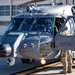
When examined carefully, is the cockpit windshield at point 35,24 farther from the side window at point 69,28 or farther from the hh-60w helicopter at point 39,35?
the side window at point 69,28

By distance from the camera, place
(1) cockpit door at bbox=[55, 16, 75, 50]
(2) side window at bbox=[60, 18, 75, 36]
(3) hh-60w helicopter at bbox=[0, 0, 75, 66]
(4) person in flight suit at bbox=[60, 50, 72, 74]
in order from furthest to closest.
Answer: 1. (4) person in flight suit at bbox=[60, 50, 72, 74]
2. (2) side window at bbox=[60, 18, 75, 36]
3. (3) hh-60w helicopter at bbox=[0, 0, 75, 66]
4. (1) cockpit door at bbox=[55, 16, 75, 50]

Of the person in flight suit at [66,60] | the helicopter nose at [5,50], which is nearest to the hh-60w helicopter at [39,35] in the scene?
the helicopter nose at [5,50]

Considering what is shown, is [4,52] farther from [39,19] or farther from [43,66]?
[43,66]


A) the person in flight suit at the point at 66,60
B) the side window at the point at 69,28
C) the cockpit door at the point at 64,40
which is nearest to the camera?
the cockpit door at the point at 64,40

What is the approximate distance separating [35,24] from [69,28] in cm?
121

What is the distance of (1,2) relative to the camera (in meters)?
47.4

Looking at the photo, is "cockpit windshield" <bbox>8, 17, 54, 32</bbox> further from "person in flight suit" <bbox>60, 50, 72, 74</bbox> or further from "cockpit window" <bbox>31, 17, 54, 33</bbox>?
"person in flight suit" <bbox>60, 50, 72, 74</bbox>

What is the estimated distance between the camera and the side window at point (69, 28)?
9078 mm

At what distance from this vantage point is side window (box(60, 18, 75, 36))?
9078 millimetres

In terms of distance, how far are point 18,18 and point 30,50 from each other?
175 centimetres

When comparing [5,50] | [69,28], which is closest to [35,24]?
[69,28]

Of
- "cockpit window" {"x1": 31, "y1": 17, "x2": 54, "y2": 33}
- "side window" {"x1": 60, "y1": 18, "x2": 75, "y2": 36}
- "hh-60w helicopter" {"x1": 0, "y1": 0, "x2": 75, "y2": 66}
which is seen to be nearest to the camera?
"hh-60w helicopter" {"x1": 0, "y1": 0, "x2": 75, "y2": 66}

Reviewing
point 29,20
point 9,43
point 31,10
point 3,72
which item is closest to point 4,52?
point 9,43

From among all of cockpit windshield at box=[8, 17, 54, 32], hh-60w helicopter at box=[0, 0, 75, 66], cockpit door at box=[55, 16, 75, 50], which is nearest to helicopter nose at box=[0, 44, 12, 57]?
hh-60w helicopter at box=[0, 0, 75, 66]
